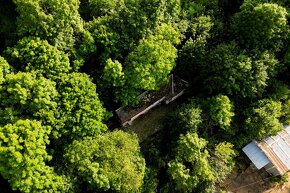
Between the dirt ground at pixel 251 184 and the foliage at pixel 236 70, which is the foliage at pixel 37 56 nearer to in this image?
the foliage at pixel 236 70

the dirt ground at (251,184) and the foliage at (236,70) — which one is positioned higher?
the foliage at (236,70)

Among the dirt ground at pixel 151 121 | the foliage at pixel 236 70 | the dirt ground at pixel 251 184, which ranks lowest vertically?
the dirt ground at pixel 251 184

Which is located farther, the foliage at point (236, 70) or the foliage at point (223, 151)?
the foliage at point (223, 151)

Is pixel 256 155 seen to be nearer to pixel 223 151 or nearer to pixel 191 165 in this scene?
pixel 223 151

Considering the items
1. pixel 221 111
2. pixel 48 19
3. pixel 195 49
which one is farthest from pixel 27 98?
pixel 221 111

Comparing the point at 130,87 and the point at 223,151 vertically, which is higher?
the point at 130,87

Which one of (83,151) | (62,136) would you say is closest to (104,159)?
(83,151)

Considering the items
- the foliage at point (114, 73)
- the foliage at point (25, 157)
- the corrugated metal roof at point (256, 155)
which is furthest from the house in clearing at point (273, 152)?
the foliage at point (25, 157)

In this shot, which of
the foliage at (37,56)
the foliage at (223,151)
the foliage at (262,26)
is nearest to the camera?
the foliage at (37,56)
